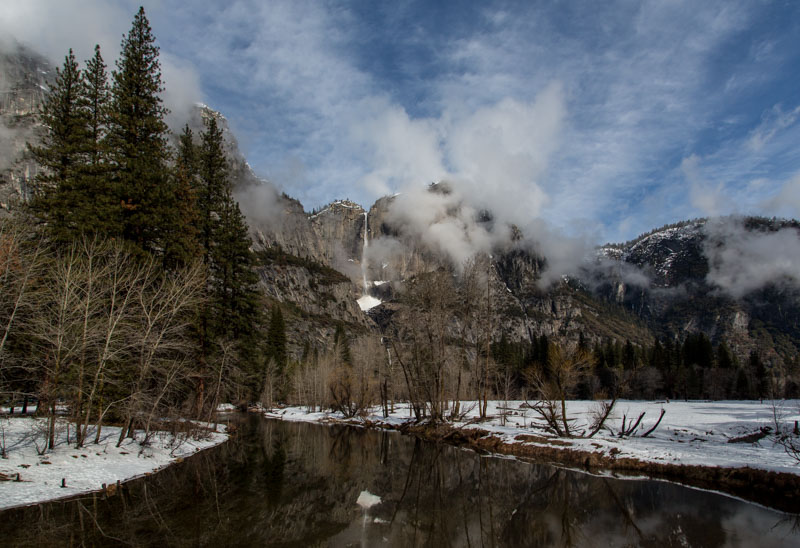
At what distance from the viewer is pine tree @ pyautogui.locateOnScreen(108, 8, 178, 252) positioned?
25.3 m

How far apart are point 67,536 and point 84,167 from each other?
869 inches

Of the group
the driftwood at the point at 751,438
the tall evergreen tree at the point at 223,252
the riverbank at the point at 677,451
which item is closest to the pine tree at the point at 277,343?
the tall evergreen tree at the point at 223,252

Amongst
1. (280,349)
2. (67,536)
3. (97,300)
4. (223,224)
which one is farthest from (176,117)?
(67,536)

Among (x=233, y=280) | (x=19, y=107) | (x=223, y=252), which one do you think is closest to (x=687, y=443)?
(x=233, y=280)

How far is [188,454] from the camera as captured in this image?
23969 millimetres

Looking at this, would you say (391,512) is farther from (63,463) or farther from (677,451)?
(677,451)

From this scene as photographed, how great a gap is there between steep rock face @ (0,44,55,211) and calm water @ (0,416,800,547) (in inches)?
5328

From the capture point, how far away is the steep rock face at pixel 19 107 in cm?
12144

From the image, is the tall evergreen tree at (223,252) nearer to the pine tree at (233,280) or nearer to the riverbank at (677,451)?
the pine tree at (233,280)

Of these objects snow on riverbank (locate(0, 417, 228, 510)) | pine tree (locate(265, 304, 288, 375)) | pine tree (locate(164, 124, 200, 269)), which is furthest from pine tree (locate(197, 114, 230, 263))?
pine tree (locate(265, 304, 288, 375))

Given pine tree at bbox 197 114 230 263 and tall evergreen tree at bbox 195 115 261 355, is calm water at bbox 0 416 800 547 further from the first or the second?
pine tree at bbox 197 114 230 263

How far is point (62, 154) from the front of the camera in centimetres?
2583

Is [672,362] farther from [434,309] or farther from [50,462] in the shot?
[50,462]

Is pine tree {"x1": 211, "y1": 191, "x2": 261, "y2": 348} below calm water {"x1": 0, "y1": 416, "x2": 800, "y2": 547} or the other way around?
the other way around
